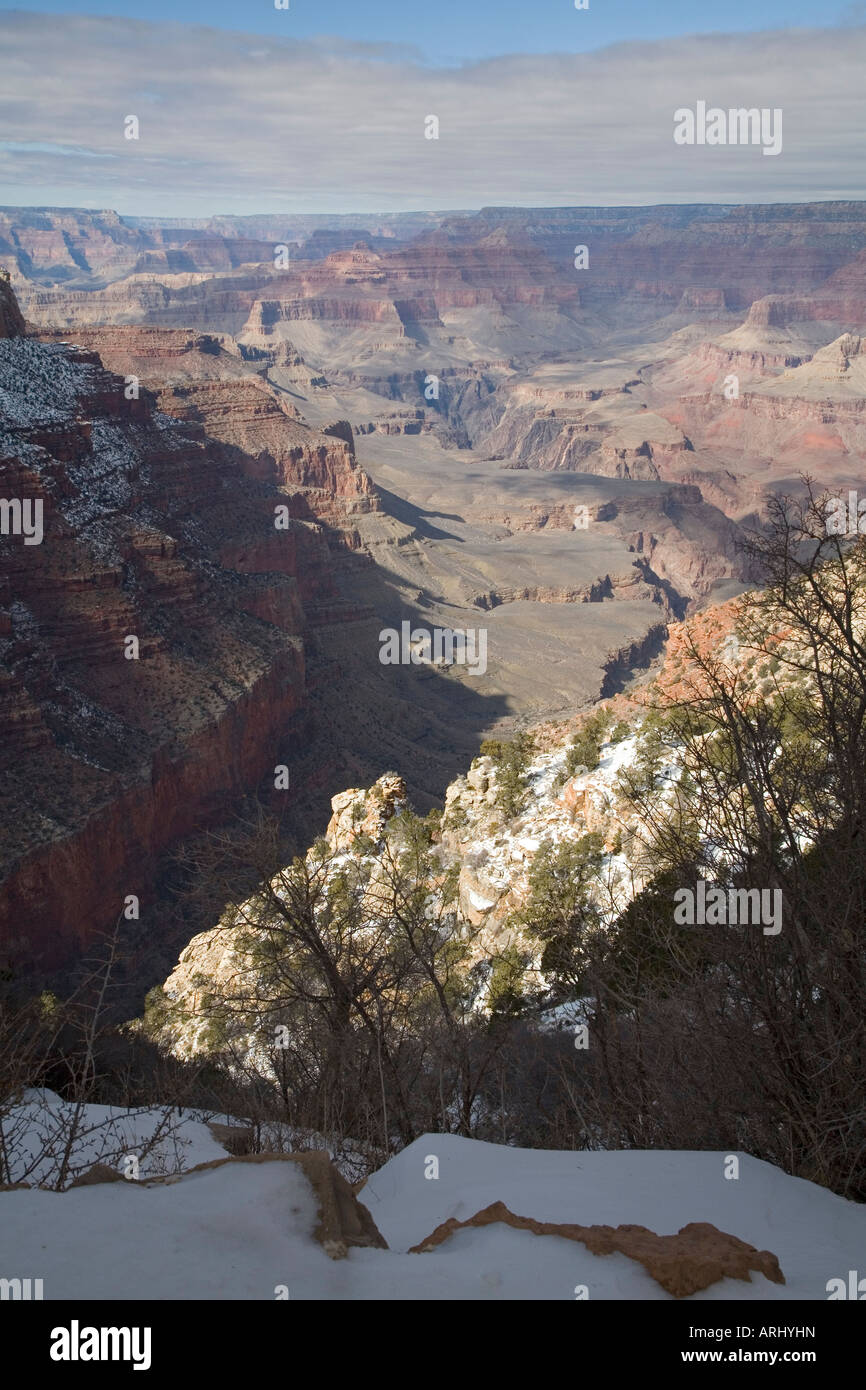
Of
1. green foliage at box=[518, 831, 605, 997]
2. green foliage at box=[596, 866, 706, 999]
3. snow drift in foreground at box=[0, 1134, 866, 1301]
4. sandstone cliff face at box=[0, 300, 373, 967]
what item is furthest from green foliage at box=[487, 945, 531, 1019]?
sandstone cliff face at box=[0, 300, 373, 967]

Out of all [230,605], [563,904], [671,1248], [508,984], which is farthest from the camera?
[230,605]

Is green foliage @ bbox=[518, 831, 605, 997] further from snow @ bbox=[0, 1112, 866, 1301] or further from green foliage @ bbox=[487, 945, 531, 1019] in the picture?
snow @ bbox=[0, 1112, 866, 1301]

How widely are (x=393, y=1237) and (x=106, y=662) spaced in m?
30.0

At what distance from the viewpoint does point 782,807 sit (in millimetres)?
8852

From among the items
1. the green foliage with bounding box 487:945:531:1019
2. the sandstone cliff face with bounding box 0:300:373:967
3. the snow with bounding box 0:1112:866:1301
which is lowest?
the green foliage with bounding box 487:945:531:1019

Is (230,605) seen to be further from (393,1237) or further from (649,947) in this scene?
(393,1237)

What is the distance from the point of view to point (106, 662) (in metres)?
34.9

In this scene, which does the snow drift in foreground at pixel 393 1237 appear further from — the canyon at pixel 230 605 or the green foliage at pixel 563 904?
the green foliage at pixel 563 904

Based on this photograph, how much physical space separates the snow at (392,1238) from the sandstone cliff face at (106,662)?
21278mm

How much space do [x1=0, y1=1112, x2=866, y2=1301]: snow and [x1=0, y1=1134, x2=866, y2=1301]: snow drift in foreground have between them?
12 mm

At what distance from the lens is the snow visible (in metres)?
5.70

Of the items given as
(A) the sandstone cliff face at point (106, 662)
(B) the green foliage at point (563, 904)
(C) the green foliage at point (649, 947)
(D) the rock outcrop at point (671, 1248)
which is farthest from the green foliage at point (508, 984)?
(A) the sandstone cliff face at point (106, 662)

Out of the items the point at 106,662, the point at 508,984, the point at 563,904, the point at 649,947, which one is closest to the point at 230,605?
the point at 106,662

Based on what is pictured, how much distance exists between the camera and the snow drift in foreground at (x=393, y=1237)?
18.7 ft
